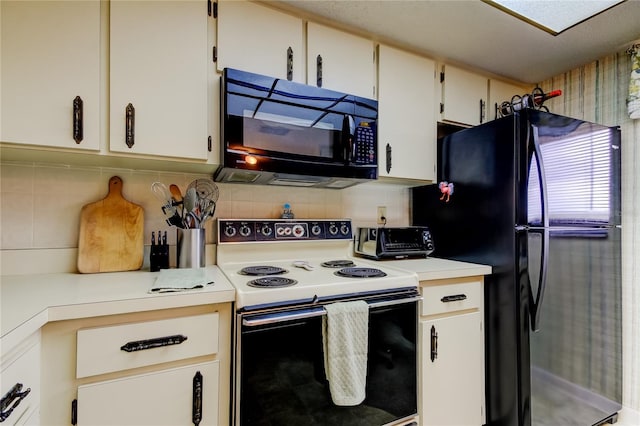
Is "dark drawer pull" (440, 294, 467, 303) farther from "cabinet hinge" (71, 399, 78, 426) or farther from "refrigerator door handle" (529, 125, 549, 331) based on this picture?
"cabinet hinge" (71, 399, 78, 426)

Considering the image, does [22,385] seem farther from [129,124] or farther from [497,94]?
[497,94]

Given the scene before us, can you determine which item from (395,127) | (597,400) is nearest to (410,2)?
(395,127)

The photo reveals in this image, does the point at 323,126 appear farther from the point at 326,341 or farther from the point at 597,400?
the point at 597,400

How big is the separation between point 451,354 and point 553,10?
70.8 inches

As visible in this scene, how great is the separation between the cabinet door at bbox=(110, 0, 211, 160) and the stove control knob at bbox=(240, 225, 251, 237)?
1.50 feet

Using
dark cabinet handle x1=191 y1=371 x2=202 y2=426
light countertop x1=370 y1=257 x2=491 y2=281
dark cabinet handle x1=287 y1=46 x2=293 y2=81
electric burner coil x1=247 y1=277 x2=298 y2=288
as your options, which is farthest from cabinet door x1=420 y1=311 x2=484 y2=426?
dark cabinet handle x1=287 y1=46 x2=293 y2=81

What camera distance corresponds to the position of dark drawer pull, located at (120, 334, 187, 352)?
0.92m

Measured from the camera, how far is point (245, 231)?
161 cm

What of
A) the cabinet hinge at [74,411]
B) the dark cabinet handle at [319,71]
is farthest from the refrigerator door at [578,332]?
the cabinet hinge at [74,411]

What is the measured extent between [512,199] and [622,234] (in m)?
1.02

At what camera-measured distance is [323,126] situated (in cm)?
149

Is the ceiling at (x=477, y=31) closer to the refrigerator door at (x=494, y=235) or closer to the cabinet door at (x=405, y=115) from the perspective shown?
the cabinet door at (x=405, y=115)

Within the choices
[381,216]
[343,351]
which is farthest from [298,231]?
[343,351]

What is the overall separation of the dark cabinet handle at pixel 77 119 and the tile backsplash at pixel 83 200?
35 cm
